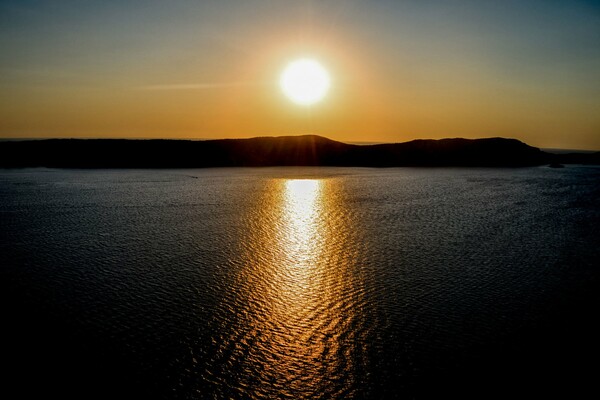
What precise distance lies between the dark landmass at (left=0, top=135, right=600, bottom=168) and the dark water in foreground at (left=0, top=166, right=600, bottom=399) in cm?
7929

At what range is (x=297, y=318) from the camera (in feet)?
45.4

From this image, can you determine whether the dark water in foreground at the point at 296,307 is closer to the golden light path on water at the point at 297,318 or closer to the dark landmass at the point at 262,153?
the golden light path on water at the point at 297,318

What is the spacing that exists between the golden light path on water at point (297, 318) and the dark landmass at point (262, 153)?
89970 millimetres

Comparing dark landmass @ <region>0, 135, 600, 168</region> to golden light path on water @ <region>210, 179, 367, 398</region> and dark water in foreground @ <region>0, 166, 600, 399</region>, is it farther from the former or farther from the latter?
golden light path on water @ <region>210, 179, 367, 398</region>

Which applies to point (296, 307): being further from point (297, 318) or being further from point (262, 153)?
point (262, 153)

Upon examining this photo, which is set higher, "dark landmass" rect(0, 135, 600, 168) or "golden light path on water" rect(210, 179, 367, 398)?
"dark landmass" rect(0, 135, 600, 168)

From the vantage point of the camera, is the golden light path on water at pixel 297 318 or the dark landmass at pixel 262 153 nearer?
the golden light path on water at pixel 297 318

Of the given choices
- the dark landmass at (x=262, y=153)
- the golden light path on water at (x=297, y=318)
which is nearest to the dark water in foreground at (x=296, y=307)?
the golden light path on water at (x=297, y=318)

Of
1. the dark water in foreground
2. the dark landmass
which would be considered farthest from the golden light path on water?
the dark landmass

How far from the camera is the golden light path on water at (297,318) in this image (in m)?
10.2

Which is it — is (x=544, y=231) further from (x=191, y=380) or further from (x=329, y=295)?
(x=191, y=380)

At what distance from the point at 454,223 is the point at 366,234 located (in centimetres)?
862

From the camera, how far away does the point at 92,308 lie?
14.5m

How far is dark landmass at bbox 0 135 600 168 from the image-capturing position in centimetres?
10344
